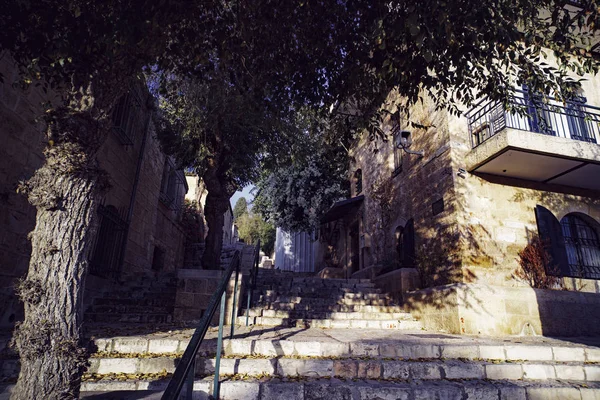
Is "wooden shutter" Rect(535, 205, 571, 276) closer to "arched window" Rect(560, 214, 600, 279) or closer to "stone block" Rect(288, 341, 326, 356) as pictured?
"arched window" Rect(560, 214, 600, 279)

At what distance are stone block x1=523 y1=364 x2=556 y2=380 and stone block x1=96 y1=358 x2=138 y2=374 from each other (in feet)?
14.1

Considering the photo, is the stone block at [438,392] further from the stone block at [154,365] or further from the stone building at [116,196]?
the stone building at [116,196]


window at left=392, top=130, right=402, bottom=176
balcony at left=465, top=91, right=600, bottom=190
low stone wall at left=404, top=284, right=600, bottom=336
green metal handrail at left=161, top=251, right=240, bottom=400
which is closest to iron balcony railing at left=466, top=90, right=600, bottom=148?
balcony at left=465, top=91, right=600, bottom=190

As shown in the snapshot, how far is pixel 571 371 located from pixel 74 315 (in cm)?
525

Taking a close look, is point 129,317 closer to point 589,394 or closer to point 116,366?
point 116,366

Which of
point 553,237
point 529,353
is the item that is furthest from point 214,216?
point 553,237

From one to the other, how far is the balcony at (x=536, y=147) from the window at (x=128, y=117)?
767 centimetres

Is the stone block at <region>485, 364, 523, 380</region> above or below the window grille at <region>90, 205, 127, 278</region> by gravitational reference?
below

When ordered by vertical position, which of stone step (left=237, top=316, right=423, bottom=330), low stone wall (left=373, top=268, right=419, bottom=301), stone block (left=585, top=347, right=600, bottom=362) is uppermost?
low stone wall (left=373, top=268, right=419, bottom=301)

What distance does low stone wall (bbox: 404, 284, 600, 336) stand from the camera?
21.2ft

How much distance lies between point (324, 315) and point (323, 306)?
1.71ft

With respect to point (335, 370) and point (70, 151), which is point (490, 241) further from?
point (70, 151)

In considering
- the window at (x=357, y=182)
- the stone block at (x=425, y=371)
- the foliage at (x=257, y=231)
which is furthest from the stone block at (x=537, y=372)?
the foliage at (x=257, y=231)

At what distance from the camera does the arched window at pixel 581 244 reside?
7859mm
